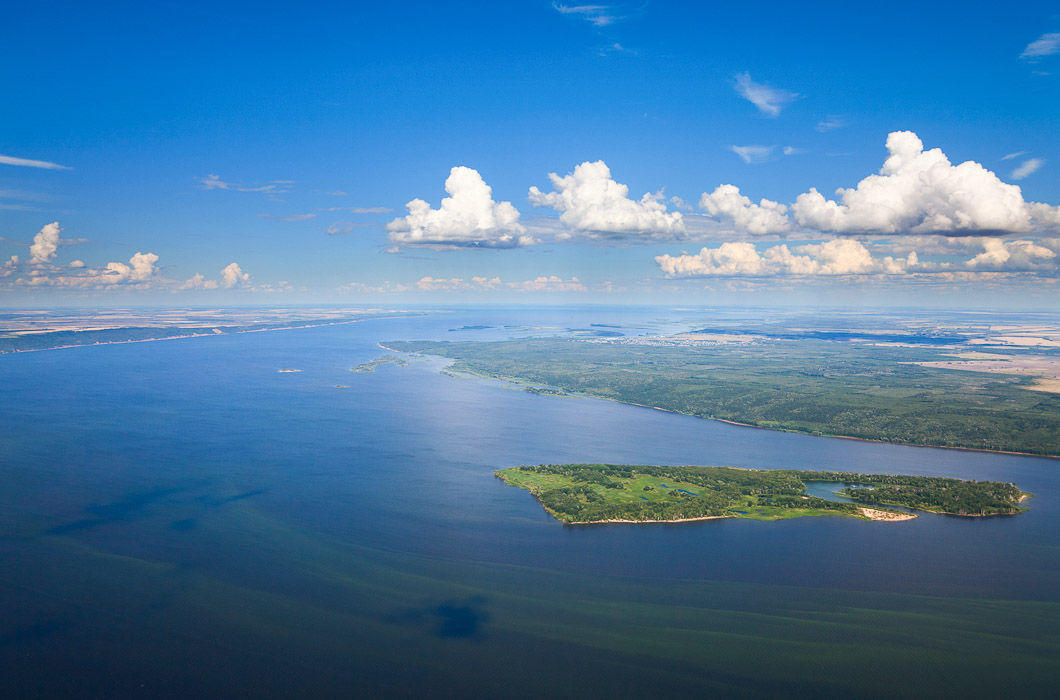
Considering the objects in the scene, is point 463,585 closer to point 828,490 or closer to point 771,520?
point 771,520

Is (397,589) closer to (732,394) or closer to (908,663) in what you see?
(908,663)

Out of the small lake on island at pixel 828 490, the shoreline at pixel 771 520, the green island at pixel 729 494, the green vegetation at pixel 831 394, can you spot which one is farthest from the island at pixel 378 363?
the small lake on island at pixel 828 490

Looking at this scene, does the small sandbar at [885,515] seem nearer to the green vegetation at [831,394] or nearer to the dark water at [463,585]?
the dark water at [463,585]

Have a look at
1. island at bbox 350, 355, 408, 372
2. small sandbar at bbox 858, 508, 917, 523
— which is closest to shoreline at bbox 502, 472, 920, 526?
small sandbar at bbox 858, 508, 917, 523

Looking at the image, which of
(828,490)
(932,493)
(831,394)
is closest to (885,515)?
(828,490)

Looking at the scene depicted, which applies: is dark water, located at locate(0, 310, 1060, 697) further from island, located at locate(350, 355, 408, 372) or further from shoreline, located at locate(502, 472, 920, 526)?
island, located at locate(350, 355, 408, 372)

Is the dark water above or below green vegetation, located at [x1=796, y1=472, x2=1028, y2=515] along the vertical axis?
below
